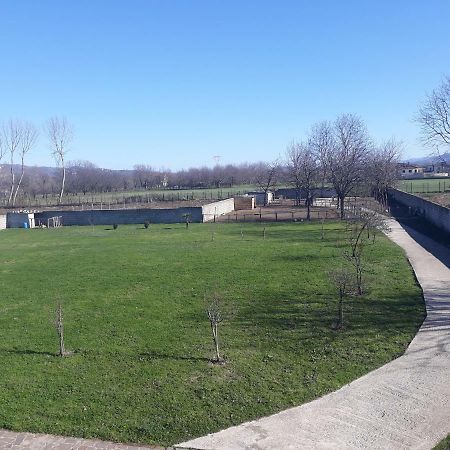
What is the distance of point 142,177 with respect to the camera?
110m

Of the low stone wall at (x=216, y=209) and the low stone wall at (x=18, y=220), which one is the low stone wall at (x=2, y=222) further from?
the low stone wall at (x=216, y=209)

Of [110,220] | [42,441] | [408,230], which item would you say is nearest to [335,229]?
[408,230]

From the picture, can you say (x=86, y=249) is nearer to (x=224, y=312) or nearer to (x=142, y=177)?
(x=224, y=312)

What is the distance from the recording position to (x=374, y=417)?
7.42 metres

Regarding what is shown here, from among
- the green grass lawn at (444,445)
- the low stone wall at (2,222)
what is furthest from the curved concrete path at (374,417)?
the low stone wall at (2,222)

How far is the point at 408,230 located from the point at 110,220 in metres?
23.2

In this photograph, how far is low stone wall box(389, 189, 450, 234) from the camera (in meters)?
25.5

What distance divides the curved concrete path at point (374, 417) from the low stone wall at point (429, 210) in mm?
17641

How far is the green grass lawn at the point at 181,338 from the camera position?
777 cm

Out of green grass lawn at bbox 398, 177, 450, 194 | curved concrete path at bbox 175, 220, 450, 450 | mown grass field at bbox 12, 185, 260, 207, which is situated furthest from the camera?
green grass lawn at bbox 398, 177, 450, 194

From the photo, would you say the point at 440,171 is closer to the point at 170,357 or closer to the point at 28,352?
the point at 170,357

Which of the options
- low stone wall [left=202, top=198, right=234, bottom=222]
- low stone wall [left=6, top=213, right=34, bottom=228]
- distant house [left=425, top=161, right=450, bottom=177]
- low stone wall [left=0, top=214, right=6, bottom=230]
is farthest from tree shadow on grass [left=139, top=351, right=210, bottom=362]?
distant house [left=425, top=161, right=450, bottom=177]

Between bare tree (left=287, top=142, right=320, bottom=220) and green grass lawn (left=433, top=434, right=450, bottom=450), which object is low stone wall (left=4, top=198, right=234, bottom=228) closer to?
bare tree (left=287, top=142, right=320, bottom=220)

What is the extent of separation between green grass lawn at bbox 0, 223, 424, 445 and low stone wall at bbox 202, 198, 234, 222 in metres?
16.9
